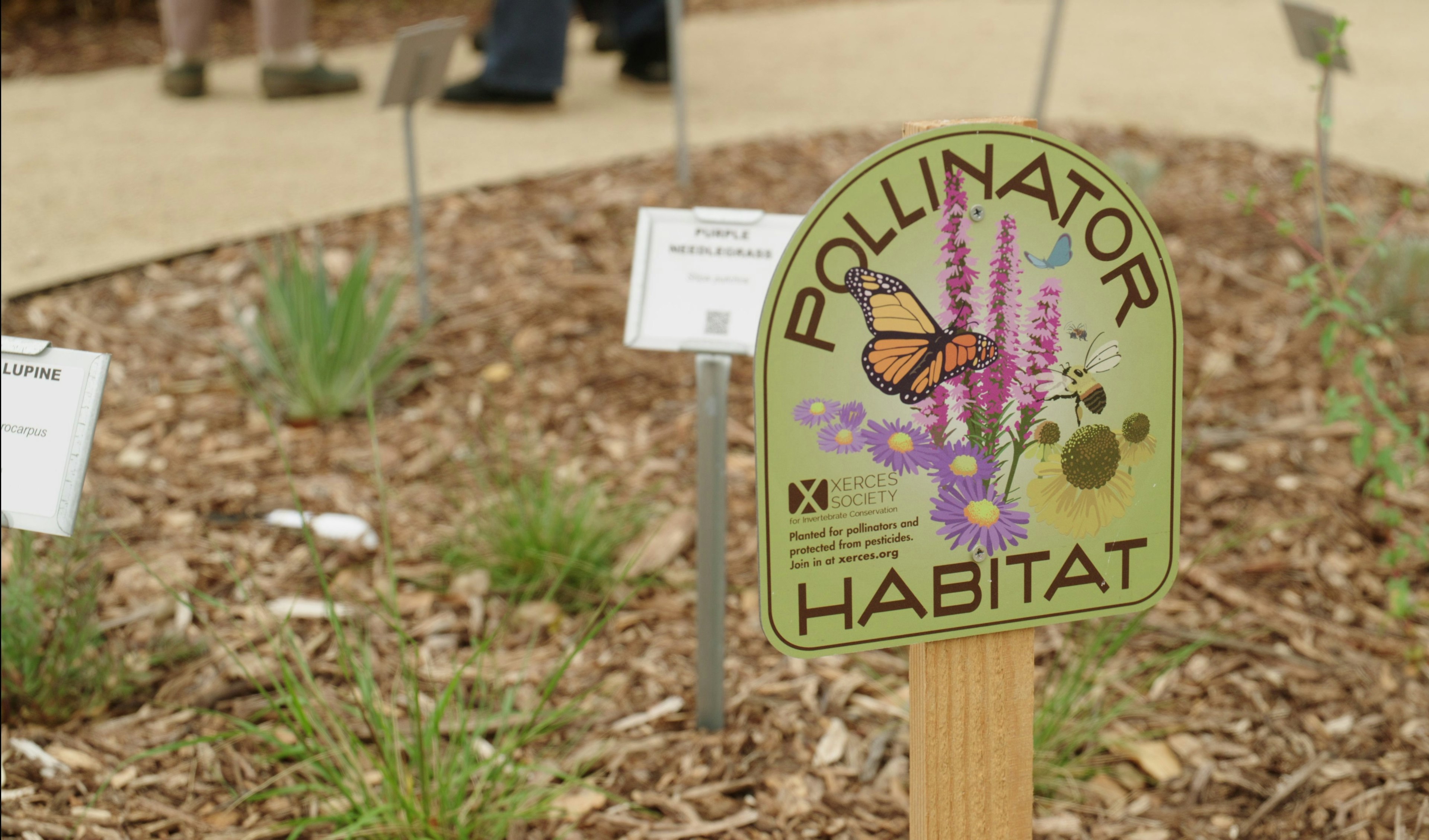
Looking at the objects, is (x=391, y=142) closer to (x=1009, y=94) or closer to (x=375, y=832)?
(x=1009, y=94)

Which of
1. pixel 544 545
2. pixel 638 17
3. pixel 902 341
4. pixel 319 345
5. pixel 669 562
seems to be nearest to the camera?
pixel 902 341

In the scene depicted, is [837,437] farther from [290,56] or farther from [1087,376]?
[290,56]

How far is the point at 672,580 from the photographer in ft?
8.11

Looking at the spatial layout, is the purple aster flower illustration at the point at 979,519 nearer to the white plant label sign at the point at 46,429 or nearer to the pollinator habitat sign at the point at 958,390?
the pollinator habitat sign at the point at 958,390

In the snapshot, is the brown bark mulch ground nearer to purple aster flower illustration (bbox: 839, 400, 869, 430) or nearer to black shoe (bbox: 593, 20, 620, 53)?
purple aster flower illustration (bbox: 839, 400, 869, 430)

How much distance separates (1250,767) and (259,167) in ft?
11.5

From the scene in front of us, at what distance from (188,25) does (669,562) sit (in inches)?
133

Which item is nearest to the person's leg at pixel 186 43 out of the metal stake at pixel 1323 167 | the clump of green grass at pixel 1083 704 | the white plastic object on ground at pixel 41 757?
the white plastic object on ground at pixel 41 757

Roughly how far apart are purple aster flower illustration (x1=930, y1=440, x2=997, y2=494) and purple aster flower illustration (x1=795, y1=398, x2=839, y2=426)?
114mm

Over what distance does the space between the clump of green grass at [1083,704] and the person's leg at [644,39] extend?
3633mm

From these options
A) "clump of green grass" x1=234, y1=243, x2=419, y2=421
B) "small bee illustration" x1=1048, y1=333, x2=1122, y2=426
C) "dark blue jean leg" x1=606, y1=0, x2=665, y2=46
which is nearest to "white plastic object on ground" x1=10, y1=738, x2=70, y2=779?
"clump of green grass" x1=234, y1=243, x2=419, y2=421

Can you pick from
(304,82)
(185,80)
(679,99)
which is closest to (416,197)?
(679,99)

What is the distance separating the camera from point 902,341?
1.18 meters

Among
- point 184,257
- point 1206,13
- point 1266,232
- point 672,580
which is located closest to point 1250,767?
point 672,580
